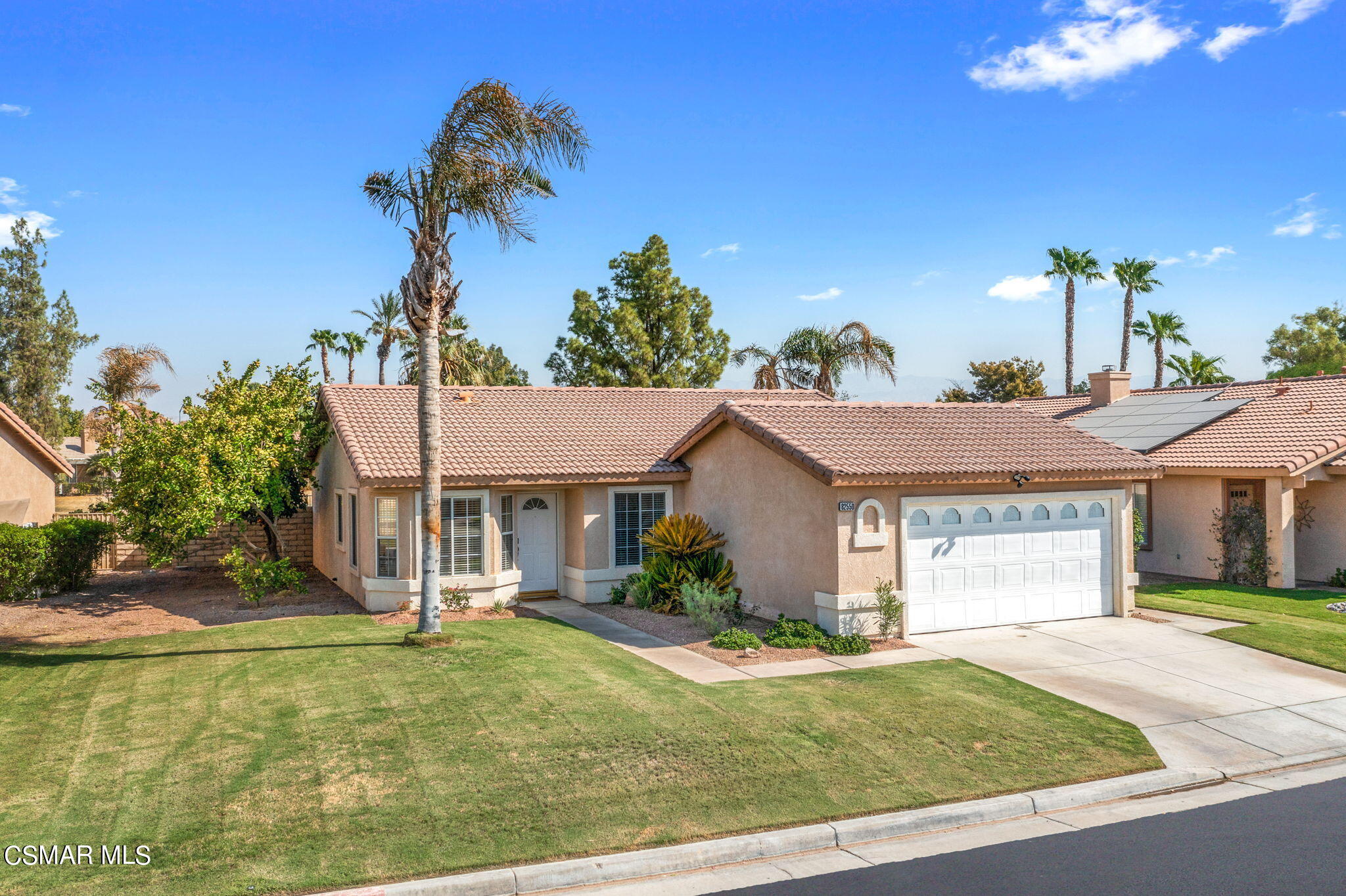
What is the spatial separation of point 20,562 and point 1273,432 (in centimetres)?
2618

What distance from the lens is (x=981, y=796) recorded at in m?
8.62

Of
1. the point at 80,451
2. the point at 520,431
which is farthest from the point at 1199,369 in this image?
the point at 80,451

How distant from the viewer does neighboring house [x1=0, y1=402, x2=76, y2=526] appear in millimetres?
23266

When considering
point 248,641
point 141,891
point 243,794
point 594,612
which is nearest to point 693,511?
point 594,612

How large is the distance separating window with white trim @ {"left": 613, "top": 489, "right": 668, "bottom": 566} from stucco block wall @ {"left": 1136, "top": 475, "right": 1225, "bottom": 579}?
1174 centimetres

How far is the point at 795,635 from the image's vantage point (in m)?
14.2

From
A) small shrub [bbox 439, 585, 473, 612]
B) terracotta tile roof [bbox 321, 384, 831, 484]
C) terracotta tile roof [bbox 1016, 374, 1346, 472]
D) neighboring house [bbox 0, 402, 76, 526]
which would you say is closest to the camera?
small shrub [bbox 439, 585, 473, 612]

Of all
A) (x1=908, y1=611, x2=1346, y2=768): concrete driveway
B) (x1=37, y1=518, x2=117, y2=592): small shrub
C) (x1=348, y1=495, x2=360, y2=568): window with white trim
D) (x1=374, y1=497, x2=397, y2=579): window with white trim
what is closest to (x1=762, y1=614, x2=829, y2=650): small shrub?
(x1=908, y1=611, x2=1346, y2=768): concrete driveway

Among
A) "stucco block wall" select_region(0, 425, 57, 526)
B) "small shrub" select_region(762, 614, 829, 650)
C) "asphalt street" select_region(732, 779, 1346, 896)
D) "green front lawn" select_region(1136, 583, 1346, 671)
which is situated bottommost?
"asphalt street" select_region(732, 779, 1346, 896)

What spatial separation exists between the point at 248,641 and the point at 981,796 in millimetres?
10651

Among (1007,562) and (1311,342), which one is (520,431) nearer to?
(1007,562)

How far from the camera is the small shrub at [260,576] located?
17984 millimetres

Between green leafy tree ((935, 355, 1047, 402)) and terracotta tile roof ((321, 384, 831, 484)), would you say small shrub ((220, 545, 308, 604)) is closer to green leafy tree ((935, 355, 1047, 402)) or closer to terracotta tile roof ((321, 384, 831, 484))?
terracotta tile roof ((321, 384, 831, 484))

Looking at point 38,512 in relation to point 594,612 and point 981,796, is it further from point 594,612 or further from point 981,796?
point 981,796
